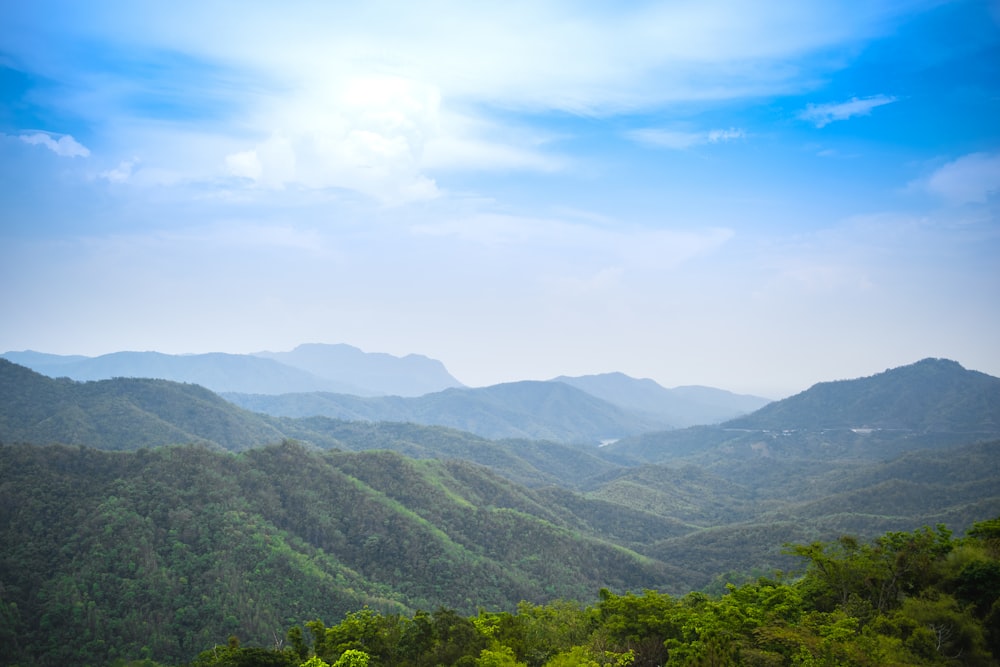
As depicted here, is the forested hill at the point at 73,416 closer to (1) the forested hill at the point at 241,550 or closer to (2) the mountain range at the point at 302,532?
(2) the mountain range at the point at 302,532

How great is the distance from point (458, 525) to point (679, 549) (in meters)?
58.3

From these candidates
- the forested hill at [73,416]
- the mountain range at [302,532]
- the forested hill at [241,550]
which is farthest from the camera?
the forested hill at [73,416]

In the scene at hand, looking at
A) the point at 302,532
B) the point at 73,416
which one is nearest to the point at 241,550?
the point at 302,532

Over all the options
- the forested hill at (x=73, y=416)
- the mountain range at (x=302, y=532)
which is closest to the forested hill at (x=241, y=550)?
the mountain range at (x=302, y=532)

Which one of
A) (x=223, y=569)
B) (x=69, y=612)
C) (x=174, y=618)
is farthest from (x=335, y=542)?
(x=69, y=612)

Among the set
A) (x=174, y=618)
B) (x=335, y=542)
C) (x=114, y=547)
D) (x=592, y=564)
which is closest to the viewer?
(x=174, y=618)

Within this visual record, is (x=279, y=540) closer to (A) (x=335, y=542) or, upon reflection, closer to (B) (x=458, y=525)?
(A) (x=335, y=542)

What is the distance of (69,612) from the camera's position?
61812 millimetres

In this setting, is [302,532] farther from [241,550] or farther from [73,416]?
[73,416]

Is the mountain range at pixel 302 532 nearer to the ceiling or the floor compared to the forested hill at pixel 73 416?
nearer to the floor

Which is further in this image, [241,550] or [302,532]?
[302,532]

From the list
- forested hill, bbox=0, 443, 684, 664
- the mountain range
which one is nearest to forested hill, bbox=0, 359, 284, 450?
the mountain range

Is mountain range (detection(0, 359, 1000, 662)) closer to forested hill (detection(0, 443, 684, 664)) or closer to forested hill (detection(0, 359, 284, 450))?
forested hill (detection(0, 443, 684, 664))

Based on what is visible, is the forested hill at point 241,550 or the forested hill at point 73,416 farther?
the forested hill at point 73,416
